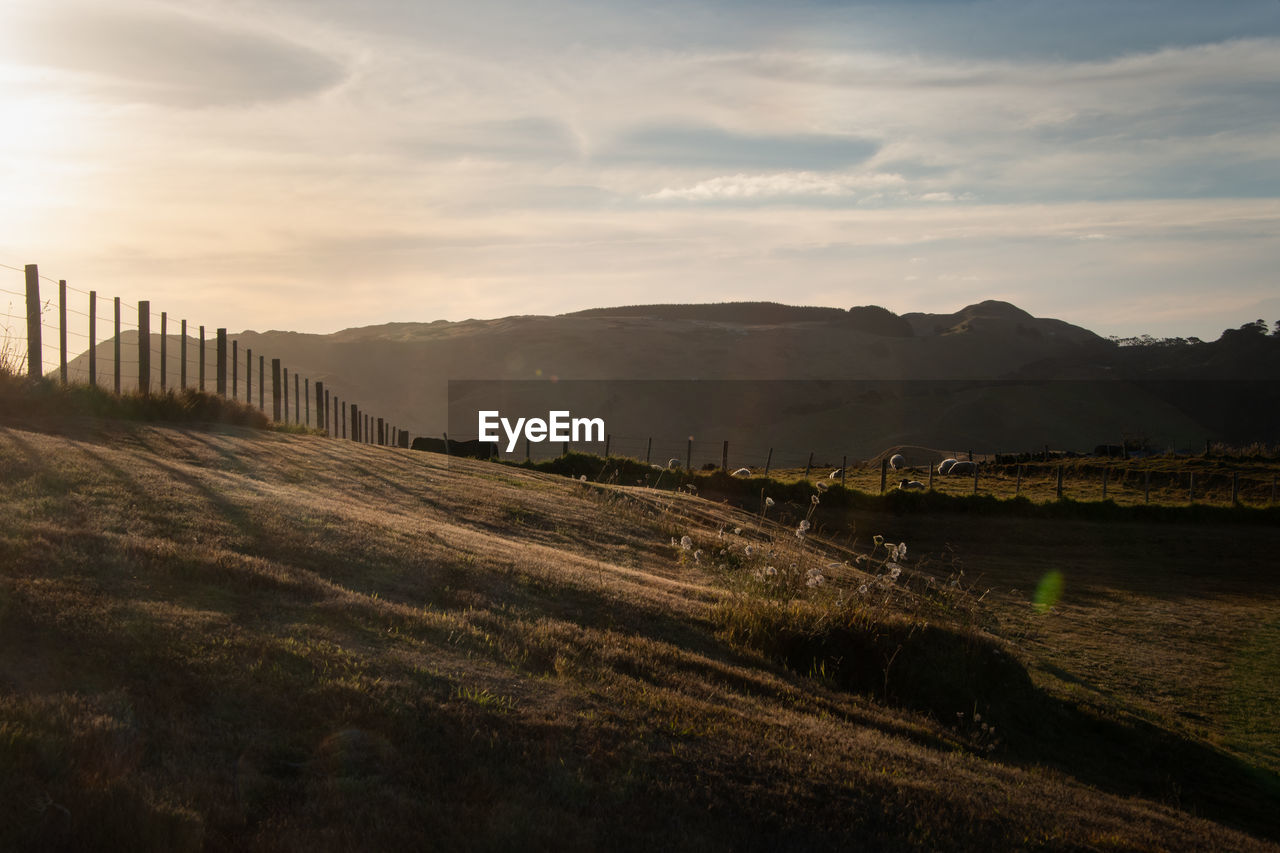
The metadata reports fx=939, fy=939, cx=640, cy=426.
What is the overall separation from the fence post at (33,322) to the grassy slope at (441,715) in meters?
4.03

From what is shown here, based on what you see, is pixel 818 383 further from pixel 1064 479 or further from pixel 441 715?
pixel 441 715

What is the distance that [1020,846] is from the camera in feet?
16.5

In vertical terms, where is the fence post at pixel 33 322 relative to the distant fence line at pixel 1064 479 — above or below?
above

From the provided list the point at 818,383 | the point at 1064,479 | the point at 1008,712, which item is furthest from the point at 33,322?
the point at 818,383

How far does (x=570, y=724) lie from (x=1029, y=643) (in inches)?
536

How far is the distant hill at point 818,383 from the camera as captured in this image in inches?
4053

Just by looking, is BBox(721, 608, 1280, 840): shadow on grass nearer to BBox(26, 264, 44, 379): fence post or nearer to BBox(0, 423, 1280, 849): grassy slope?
BBox(0, 423, 1280, 849): grassy slope

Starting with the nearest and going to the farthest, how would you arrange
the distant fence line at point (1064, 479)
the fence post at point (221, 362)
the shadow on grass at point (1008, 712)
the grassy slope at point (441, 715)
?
1. the grassy slope at point (441, 715)
2. the shadow on grass at point (1008, 712)
3. the fence post at point (221, 362)
4. the distant fence line at point (1064, 479)

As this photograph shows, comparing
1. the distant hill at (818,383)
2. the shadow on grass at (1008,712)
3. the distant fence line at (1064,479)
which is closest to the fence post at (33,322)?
the shadow on grass at (1008,712)

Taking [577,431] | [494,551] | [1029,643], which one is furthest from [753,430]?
[494,551]

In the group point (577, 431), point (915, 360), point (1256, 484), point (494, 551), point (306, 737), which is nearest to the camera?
point (306, 737)

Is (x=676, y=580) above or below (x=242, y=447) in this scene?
below

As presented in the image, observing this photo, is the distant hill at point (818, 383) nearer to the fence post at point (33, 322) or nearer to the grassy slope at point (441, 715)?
the fence post at point (33, 322)

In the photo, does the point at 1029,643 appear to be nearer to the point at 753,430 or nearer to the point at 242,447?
the point at 242,447
